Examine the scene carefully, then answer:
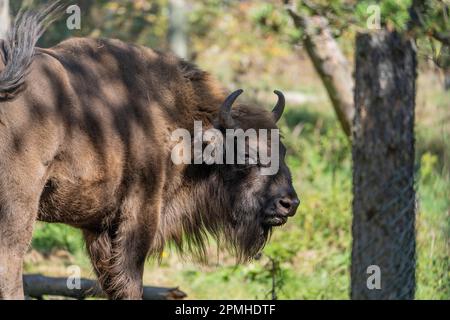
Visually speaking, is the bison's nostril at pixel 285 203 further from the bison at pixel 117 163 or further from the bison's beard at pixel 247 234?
the bison's beard at pixel 247 234

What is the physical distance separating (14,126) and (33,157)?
22 cm

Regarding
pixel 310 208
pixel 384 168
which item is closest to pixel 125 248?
pixel 384 168

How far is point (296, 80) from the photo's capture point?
21.3 m

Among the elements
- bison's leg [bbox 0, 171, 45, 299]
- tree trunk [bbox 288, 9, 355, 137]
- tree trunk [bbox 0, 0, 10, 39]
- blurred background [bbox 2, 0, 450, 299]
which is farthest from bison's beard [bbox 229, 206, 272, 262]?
tree trunk [bbox 288, 9, 355, 137]

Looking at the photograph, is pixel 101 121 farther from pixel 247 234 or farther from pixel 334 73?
pixel 334 73

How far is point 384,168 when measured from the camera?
295 inches

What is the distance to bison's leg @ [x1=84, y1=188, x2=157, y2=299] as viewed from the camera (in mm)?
6207

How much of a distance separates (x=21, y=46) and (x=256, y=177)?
7.14ft

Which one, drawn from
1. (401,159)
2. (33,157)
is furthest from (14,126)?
(401,159)

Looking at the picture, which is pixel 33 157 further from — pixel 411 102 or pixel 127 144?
pixel 411 102

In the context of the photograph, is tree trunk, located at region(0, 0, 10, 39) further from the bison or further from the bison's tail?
the bison's tail

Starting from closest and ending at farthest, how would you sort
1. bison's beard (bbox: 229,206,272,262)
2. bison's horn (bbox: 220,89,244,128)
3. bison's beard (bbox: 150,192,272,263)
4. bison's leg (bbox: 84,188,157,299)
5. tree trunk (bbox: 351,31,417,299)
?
bison's leg (bbox: 84,188,157,299), bison's horn (bbox: 220,89,244,128), bison's beard (bbox: 150,192,272,263), bison's beard (bbox: 229,206,272,262), tree trunk (bbox: 351,31,417,299)

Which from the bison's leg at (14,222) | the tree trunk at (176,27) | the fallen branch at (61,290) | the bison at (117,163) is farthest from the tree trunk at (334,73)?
the tree trunk at (176,27)

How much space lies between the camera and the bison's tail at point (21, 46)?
5.09m
